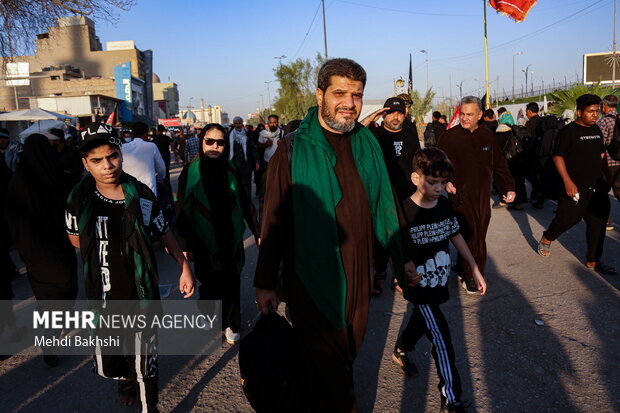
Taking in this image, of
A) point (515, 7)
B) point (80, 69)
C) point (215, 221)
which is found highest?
point (80, 69)

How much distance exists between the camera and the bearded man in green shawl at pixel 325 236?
2252 mm

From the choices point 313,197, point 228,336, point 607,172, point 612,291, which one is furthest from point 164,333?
point 607,172

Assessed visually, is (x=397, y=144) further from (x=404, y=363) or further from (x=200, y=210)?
(x=404, y=363)

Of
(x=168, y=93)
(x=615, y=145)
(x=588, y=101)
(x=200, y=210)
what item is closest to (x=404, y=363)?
(x=200, y=210)

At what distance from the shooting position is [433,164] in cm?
305

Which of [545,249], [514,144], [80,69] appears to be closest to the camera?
[545,249]

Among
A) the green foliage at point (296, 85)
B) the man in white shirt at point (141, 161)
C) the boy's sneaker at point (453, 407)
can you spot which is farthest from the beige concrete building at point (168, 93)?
the boy's sneaker at point (453, 407)

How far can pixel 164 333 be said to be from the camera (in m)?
4.33

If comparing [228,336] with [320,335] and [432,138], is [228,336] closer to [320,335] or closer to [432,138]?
[320,335]

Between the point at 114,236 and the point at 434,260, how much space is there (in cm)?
204

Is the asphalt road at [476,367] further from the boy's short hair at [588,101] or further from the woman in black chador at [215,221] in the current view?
the boy's short hair at [588,101]

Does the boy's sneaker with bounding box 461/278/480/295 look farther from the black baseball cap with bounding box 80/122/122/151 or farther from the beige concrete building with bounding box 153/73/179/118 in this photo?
the beige concrete building with bounding box 153/73/179/118

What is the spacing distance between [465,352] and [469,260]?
3.06 ft

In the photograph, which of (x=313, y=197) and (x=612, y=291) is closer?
(x=313, y=197)
